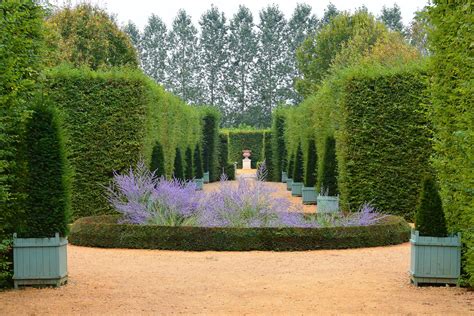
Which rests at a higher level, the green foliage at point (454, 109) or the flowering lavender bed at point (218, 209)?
the green foliage at point (454, 109)

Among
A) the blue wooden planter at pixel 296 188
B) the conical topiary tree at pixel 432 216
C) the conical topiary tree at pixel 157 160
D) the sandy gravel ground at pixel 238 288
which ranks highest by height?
the conical topiary tree at pixel 157 160

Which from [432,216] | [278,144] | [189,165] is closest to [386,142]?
[432,216]

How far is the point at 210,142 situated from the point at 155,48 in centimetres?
2875

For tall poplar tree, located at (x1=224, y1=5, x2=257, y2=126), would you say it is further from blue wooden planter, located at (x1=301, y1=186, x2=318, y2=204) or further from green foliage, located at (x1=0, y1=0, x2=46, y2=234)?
green foliage, located at (x1=0, y1=0, x2=46, y2=234)

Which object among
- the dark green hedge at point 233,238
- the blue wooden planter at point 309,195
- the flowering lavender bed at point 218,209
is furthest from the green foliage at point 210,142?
the dark green hedge at point 233,238

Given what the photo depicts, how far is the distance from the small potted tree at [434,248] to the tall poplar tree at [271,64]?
4983 centimetres

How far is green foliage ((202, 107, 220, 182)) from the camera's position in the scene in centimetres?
3547

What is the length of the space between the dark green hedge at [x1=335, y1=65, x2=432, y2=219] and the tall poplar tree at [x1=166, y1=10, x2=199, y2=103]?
143 ft

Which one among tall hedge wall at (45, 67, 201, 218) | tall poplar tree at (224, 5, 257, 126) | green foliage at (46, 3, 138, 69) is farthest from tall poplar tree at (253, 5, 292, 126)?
tall hedge wall at (45, 67, 201, 218)

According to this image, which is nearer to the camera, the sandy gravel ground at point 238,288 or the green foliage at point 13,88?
the sandy gravel ground at point 238,288

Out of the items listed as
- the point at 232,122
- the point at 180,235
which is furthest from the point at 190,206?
the point at 232,122

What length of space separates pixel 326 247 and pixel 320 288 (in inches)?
156

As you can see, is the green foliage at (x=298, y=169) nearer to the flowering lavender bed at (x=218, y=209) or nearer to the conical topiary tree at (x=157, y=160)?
the conical topiary tree at (x=157, y=160)

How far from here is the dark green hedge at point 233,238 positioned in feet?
40.5
